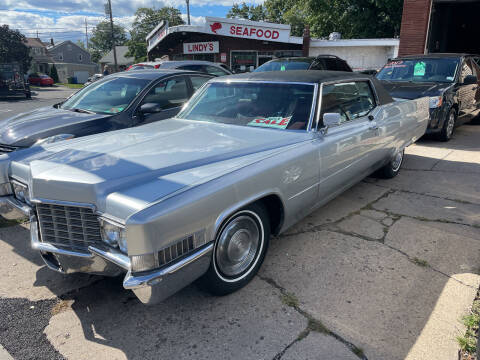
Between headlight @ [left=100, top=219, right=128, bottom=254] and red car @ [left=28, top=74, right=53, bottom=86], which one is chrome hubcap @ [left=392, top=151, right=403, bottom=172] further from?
red car @ [left=28, top=74, right=53, bottom=86]

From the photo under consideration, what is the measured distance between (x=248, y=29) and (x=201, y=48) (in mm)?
4013

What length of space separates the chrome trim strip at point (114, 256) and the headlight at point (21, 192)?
1269 mm

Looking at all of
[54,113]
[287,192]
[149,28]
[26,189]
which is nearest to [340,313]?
[287,192]

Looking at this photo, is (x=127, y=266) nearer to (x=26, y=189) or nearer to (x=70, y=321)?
(x=70, y=321)

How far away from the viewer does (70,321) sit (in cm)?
249

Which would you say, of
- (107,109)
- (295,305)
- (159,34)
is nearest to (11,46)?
(159,34)

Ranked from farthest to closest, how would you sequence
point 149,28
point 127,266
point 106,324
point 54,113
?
point 149,28 < point 54,113 < point 106,324 < point 127,266

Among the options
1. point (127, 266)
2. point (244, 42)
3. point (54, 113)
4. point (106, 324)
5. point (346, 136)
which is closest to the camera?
point (127, 266)

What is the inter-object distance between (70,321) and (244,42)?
2073cm

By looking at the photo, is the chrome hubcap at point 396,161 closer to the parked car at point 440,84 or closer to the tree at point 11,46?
the parked car at point 440,84

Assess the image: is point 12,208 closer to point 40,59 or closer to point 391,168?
point 391,168

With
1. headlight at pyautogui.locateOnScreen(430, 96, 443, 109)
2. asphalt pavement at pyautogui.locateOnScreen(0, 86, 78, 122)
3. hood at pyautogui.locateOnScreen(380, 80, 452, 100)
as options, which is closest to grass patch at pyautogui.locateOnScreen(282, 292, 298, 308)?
hood at pyautogui.locateOnScreen(380, 80, 452, 100)

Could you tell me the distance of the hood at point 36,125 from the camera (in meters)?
4.20

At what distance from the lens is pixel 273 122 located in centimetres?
343
